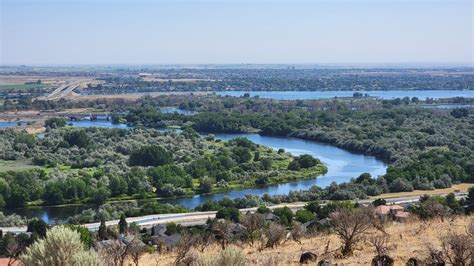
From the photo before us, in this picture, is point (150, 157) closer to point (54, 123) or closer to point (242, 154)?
point (242, 154)

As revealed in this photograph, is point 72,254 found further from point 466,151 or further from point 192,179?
point 466,151

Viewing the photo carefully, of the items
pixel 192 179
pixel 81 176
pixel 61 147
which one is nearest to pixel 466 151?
pixel 192 179

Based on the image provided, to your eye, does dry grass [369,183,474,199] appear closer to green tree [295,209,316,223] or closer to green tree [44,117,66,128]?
green tree [295,209,316,223]

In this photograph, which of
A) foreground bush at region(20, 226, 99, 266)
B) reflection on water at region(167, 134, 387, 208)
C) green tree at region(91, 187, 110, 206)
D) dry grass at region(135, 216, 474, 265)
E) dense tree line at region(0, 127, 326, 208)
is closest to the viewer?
foreground bush at region(20, 226, 99, 266)

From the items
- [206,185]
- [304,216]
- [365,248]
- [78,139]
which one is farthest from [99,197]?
[365,248]

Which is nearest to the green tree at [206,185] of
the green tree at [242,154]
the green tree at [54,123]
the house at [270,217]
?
the green tree at [242,154]

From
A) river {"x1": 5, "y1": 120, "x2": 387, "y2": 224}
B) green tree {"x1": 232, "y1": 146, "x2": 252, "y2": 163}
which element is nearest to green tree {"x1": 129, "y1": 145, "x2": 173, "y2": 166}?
green tree {"x1": 232, "y1": 146, "x2": 252, "y2": 163}
